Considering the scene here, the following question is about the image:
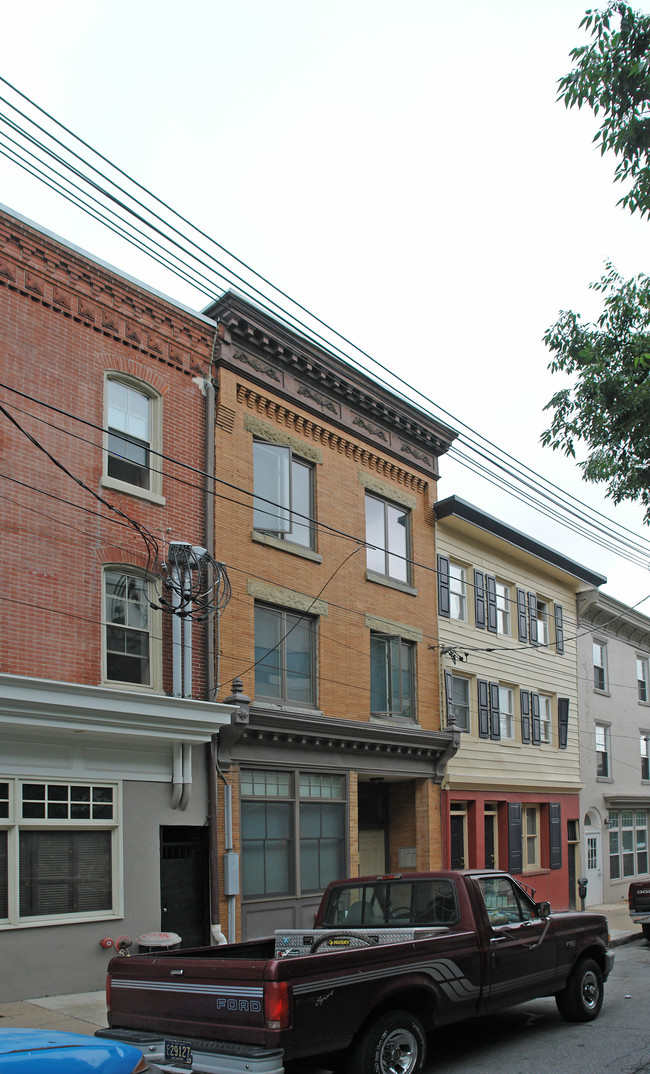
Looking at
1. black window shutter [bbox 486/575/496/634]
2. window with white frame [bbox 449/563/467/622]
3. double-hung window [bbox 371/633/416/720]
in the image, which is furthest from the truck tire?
black window shutter [bbox 486/575/496/634]

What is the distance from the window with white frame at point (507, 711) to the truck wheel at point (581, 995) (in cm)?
1392

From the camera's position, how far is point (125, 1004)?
7.87m

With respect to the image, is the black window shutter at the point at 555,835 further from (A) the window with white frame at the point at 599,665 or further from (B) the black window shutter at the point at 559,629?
(A) the window with white frame at the point at 599,665

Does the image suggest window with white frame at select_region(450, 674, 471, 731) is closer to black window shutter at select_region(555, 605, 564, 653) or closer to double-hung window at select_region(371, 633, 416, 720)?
double-hung window at select_region(371, 633, 416, 720)

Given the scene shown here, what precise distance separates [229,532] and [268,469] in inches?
76.2

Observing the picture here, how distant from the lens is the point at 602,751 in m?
31.2

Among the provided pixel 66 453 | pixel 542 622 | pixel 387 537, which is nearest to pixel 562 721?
pixel 542 622

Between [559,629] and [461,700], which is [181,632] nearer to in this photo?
[461,700]

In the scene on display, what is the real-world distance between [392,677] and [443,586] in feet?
10.6

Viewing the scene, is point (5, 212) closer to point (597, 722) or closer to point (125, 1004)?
point (125, 1004)

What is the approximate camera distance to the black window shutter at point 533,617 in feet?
90.3

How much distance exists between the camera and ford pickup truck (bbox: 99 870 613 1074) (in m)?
7.00

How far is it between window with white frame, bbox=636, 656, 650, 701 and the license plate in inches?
1164

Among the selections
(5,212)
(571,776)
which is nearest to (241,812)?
(5,212)
